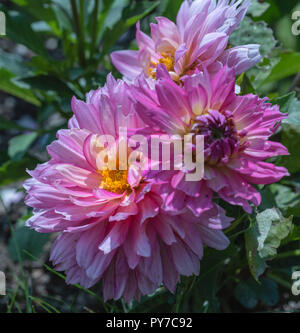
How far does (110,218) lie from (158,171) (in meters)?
0.11

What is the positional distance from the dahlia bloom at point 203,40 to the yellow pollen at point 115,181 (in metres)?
0.21

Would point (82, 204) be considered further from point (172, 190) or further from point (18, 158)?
point (18, 158)

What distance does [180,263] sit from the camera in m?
0.77

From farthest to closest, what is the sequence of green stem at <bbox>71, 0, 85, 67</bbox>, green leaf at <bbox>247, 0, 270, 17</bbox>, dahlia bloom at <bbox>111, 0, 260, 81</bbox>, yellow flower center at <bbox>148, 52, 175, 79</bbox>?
green stem at <bbox>71, 0, 85, 67</bbox>, green leaf at <bbox>247, 0, 270, 17</bbox>, yellow flower center at <bbox>148, 52, 175, 79</bbox>, dahlia bloom at <bbox>111, 0, 260, 81</bbox>

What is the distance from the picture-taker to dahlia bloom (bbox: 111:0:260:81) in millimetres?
805

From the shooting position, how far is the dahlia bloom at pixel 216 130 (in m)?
0.70

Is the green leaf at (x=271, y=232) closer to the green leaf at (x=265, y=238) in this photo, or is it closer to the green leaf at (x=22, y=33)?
the green leaf at (x=265, y=238)

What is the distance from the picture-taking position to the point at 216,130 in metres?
0.71

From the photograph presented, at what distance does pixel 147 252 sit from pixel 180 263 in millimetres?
83

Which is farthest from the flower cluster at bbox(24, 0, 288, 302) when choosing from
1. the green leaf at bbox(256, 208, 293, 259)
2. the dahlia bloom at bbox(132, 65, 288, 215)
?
the green leaf at bbox(256, 208, 293, 259)

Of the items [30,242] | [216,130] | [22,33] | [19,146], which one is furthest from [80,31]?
[216,130]

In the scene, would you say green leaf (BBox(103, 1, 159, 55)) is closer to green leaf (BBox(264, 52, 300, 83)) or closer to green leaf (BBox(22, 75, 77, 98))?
green leaf (BBox(22, 75, 77, 98))

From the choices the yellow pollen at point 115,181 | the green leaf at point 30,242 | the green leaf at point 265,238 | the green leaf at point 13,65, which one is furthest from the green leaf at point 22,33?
the green leaf at point 265,238
